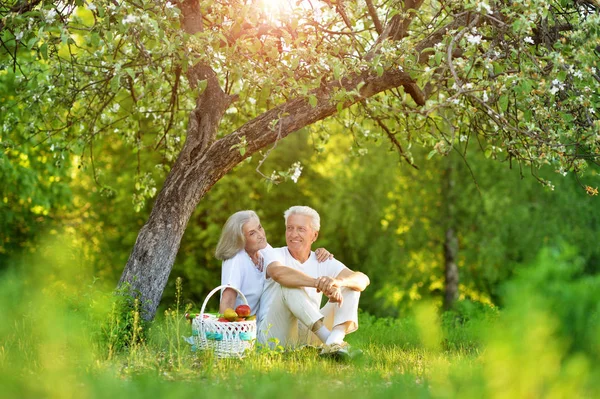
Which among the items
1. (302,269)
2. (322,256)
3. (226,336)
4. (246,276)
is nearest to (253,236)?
(246,276)

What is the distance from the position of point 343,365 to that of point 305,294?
0.74 metres

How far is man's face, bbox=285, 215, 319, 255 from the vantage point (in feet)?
21.2

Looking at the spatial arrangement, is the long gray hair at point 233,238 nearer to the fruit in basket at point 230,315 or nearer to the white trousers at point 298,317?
the white trousers at point 298,317

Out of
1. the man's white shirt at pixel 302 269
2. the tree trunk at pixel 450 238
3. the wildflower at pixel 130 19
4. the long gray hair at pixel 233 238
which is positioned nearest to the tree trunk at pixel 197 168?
the long gray hair at pixel 233 238

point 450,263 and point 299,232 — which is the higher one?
point 299,232

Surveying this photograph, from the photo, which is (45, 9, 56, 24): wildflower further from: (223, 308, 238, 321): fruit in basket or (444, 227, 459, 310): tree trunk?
(444, 227, 459, 310): tree trunk

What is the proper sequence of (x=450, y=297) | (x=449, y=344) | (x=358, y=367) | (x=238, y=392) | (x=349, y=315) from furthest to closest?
(x=450, y=297) < (x=449, y=344) < (x=349, y=315) < (x=358, y=367) < (x=238, y=392)

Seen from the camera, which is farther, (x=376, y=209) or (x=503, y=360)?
(x=376, y=209)

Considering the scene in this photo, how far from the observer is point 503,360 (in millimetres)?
3170

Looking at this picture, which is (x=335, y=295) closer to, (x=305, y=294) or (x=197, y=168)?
(x=305, y=294)

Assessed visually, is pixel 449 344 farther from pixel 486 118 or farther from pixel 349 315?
pixel 486 118

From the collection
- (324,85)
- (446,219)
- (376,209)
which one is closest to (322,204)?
(376,209)

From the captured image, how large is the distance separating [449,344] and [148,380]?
13.5 ft

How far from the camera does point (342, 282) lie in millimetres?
6148
